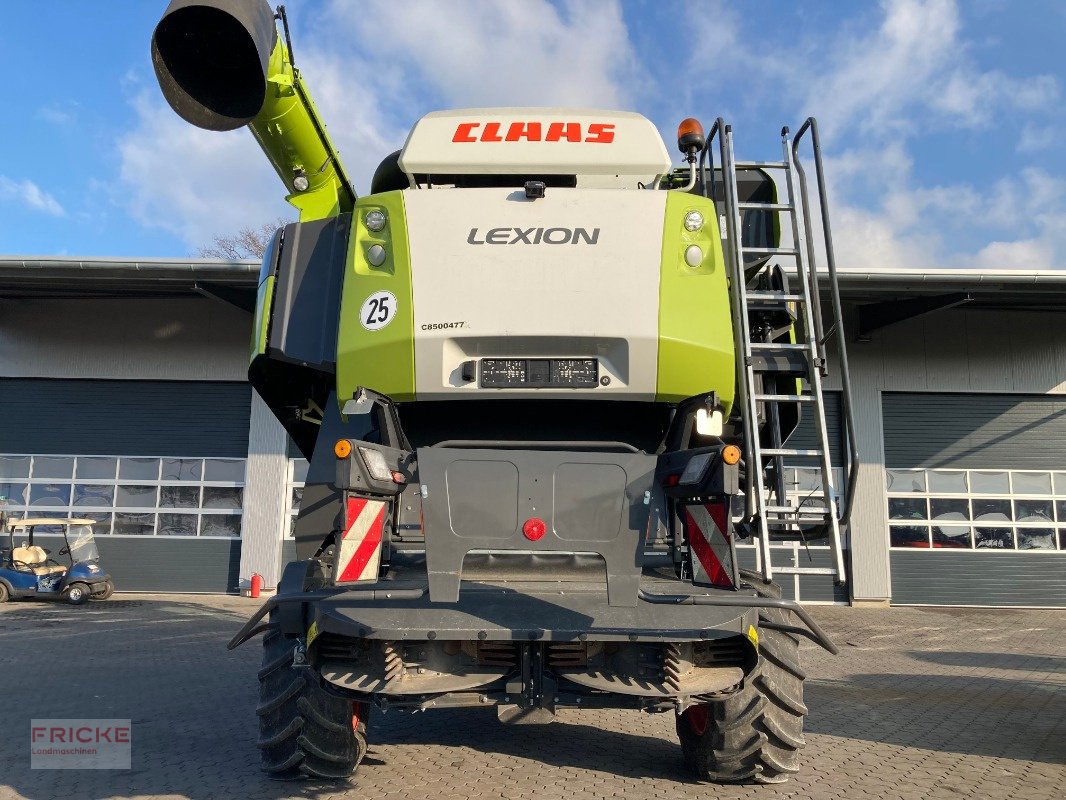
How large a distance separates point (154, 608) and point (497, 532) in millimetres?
12555

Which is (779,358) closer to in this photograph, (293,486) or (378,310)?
(378,310)

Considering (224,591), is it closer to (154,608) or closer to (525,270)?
(154,608)

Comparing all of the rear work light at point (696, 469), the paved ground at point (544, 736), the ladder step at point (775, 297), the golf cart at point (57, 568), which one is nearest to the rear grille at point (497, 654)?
the rear work light at point (696, 469)

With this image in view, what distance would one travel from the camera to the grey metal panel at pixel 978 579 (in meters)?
15.2

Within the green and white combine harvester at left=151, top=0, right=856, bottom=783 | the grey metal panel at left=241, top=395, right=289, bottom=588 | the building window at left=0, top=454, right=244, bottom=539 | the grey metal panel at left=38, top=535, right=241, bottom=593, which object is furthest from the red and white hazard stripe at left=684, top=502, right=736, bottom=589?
the building window at left=0, top=454, right=244, bottom=539

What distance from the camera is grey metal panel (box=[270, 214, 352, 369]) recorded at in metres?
4.20

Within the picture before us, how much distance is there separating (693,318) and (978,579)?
45.8ft

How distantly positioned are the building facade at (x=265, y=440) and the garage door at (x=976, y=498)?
36 mm

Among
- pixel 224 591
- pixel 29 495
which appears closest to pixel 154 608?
pixel 224 591

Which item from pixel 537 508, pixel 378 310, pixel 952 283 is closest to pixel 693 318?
pixel 537 508

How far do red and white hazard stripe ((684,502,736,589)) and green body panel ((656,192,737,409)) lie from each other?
609mm

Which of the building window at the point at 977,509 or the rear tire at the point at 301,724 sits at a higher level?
the building window at the point at 977,509

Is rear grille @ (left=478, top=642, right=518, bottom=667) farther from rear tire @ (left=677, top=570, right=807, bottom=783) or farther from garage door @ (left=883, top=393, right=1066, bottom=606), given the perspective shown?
garage door @ (left=883, top=393, right=1066, bottom=606)

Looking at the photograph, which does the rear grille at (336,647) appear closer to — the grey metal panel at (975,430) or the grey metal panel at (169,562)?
the grey metal panel at (169,562)
